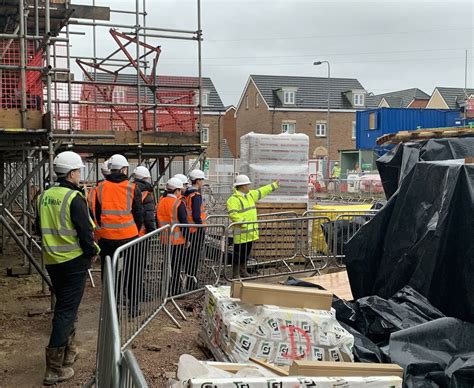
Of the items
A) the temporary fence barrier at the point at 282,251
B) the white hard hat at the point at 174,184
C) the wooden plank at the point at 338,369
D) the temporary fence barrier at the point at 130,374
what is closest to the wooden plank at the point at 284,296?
the wooden plank at the point at 338,369

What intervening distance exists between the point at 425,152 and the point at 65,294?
14.1 feet

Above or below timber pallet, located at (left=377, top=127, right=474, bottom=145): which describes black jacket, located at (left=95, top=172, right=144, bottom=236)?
below

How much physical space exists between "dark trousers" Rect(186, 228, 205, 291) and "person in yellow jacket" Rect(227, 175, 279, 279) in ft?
2.65

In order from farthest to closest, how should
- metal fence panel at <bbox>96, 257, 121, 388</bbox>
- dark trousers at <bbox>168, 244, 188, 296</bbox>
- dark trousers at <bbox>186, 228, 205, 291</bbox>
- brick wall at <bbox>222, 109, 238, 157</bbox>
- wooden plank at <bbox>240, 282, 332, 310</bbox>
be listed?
brick wall at <bbox>222, 109, 238, 157</bbox>
dark trousers at <bbox>186, 228, 205, 291</bbox>
dark trousers at <bbox>168, 244, 188, 296</bbox>
wooden plank at <bbox>240, 282, 332, 310</bbox>
metal fence panel at <bbox>96, 257, 121, 388</bbox>

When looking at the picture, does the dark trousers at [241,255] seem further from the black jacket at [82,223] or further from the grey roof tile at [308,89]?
the grey roof tile at [308,89]

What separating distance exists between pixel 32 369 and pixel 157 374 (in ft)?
4.01

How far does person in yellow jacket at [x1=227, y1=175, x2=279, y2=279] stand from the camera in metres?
8.12

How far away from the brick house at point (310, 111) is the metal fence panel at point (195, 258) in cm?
3880

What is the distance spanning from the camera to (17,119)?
6.33 m

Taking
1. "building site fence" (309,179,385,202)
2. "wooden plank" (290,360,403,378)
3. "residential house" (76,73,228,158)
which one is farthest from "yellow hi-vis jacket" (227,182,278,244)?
"building site fence" (309,179,385,202)

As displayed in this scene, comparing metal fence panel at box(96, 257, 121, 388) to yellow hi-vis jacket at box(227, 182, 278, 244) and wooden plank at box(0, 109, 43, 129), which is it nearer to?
wooden plank at box(0, 109, 43, 129)

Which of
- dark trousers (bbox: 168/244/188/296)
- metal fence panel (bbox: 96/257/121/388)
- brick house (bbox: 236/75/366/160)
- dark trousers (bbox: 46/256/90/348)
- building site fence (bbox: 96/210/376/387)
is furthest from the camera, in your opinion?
brick house (bbox: 236/75/366/160)

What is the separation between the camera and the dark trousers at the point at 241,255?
8.20 m

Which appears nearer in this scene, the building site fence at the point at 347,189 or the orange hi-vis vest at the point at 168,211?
the orange hi-vis vest at the point at 168,211
